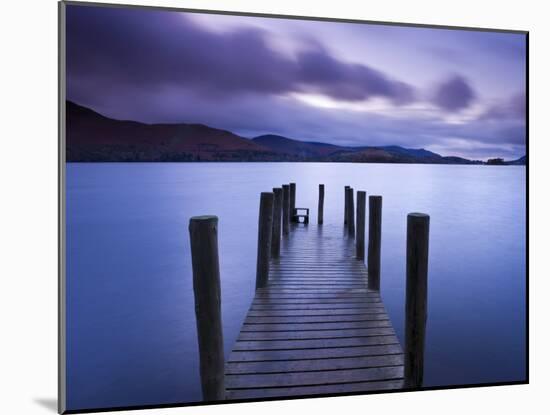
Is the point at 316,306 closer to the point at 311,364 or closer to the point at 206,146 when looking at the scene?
the point at 311,364

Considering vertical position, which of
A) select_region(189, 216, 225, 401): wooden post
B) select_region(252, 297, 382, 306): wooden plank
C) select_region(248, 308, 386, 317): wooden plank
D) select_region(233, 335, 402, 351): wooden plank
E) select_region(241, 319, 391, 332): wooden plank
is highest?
select_region(189, 216, 225, 401): wooden post

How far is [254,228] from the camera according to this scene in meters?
13.6

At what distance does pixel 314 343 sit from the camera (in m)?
2.96

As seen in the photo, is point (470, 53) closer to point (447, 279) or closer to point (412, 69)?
point (412, 69)

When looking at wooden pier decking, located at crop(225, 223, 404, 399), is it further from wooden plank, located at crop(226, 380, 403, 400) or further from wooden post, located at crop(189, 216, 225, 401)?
wooden post, located at crop(189, 216, 225, 401)

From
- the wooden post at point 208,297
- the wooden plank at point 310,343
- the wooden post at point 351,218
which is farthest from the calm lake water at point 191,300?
the wooden post at point 208,297

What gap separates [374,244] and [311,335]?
149 cm

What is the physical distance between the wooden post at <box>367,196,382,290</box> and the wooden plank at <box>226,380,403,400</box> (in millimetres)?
1491

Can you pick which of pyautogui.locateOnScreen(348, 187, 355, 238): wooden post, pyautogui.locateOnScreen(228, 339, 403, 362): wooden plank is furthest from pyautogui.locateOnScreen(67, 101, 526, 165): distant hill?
pyautogui.locateOnScreen(228, 339, 403, 362): wooden plank

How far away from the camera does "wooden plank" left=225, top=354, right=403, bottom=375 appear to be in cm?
264

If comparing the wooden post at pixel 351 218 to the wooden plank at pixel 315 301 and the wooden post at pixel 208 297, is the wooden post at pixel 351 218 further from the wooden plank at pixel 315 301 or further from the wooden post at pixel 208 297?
the wooden post at pixel 208 297

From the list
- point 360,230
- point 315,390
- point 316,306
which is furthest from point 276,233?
point 315,390

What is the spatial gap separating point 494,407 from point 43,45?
4.04 m
